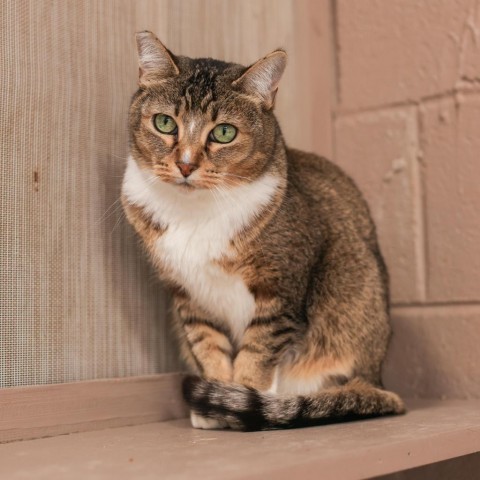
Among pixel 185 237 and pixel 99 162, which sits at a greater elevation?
pixel 99 162

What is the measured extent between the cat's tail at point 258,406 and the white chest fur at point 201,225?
0.20 m

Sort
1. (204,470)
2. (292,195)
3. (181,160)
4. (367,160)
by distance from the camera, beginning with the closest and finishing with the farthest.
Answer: (204,470), (181,160), (292,195), (367,160)

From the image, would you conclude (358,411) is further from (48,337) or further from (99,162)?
(99,162)

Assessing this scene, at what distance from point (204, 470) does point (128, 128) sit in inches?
33.6

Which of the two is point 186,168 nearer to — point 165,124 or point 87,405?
point 165,124

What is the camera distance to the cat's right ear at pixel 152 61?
1511mm

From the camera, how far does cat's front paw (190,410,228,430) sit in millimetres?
1500

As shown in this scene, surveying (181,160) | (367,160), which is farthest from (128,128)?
(367,160)

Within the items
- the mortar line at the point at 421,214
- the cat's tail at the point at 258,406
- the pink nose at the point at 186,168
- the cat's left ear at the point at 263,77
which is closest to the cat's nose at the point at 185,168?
the pink nose at the point at 186,168

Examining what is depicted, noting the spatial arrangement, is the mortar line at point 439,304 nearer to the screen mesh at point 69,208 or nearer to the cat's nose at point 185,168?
the screen mesh at point 69,208

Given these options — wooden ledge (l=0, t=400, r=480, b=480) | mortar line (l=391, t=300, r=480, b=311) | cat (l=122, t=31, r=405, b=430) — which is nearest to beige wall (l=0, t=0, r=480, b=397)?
mortar line (l=391, t=300, r=480, b=311)

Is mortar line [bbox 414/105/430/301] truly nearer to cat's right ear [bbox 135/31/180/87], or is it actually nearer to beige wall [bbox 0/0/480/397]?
beige wall [bbox 0/0/480/397]

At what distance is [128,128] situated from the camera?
1644mm

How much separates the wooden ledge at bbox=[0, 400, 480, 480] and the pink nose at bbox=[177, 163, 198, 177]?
1.65ft
